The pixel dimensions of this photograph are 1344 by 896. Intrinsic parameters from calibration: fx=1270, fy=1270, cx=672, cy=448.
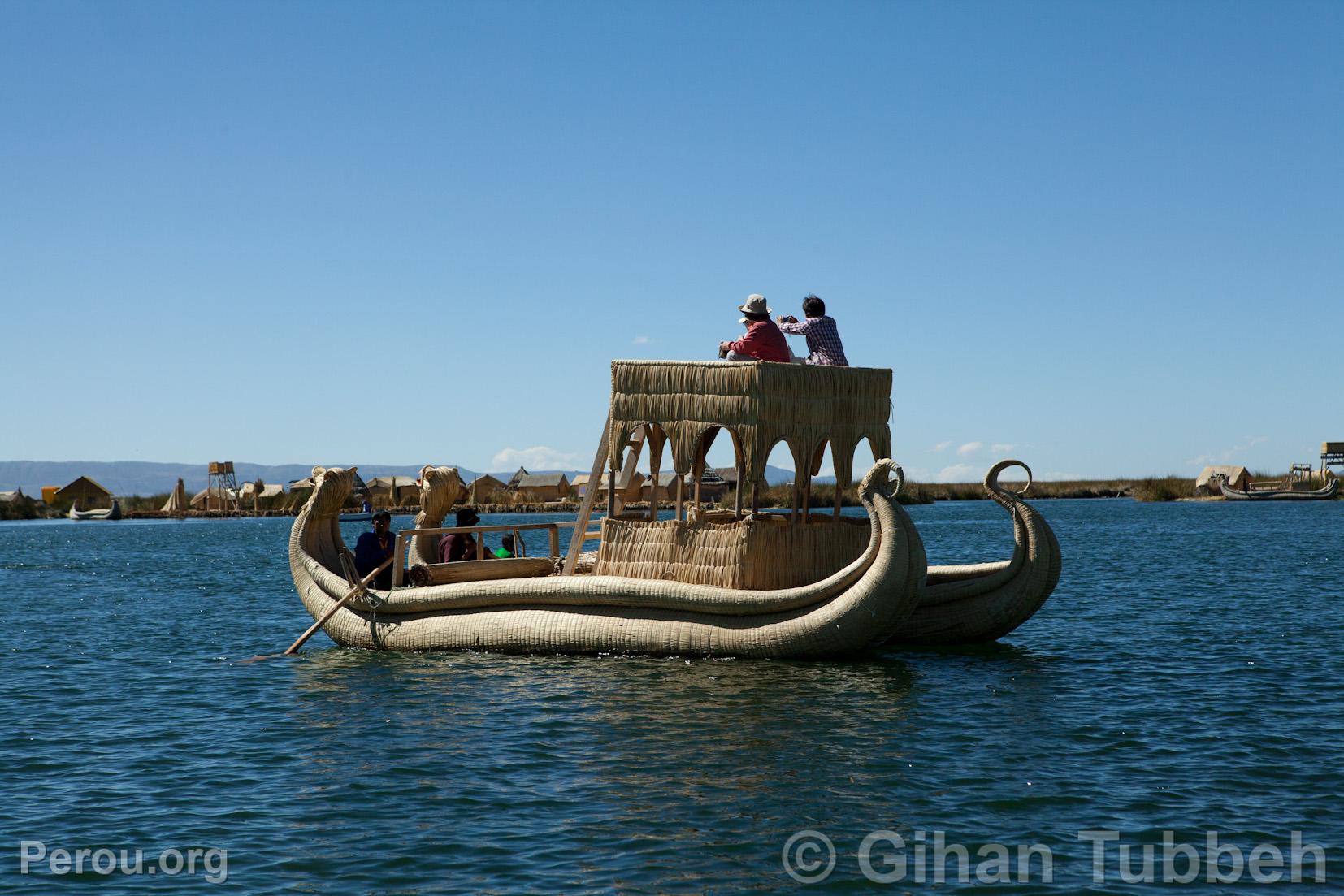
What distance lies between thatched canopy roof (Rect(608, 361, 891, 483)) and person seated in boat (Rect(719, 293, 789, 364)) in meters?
0.61

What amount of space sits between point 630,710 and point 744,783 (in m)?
2.66

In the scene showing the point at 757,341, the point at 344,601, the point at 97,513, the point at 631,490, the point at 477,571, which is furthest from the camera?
the point at 97,513

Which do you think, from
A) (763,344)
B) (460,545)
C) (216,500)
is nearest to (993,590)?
(763,344)

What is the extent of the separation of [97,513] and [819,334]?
106 m

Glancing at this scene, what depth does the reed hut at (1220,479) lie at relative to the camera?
98062 millimetres

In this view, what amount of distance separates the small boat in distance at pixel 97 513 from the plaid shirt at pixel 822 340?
105474 millimetres

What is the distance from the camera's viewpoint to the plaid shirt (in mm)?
15086

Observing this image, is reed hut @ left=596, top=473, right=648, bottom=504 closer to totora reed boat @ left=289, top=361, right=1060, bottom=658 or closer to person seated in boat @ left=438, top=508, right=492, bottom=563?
totora reed boat @ left=289, top=361, right=1060, bottom=658

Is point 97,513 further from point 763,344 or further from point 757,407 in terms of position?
point 757,407

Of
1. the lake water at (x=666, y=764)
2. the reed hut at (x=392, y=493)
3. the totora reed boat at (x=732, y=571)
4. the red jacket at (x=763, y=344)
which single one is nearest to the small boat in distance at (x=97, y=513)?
the reed hut at (x=392, y=493)

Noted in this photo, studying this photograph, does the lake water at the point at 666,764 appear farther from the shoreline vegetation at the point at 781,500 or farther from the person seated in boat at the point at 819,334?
the shoreline vegetation at the point at 781,500

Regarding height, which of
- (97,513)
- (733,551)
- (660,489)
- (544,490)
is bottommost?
(97,513)

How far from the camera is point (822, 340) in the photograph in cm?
1513

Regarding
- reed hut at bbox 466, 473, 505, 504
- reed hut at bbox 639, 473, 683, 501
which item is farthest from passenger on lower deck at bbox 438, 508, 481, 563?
reed hut at bbox 466, 473, 505, 504
